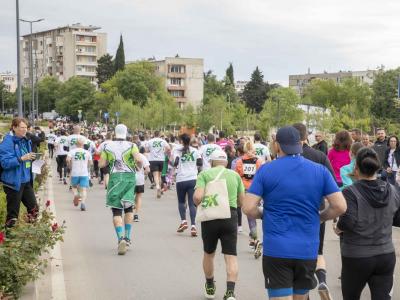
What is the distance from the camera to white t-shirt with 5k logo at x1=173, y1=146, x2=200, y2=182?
1342cm

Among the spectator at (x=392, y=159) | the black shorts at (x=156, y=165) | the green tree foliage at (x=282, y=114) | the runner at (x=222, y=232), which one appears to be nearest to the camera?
the runner at (x=222, y=232)

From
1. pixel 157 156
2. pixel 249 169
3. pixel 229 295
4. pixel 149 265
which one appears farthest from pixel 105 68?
pixel 229 295

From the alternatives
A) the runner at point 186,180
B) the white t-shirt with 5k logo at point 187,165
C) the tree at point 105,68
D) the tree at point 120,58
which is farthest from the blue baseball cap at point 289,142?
the tree at point 105,68

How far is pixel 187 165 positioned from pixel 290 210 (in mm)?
8238

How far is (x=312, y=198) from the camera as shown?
5.41 m

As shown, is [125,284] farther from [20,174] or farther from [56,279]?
[20,174]

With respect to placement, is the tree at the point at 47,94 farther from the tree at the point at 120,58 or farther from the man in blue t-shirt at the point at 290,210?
the man in blue t-shirt at the point at 290,210

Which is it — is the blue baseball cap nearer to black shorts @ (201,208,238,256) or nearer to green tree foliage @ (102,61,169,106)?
black shorts @ (201,208,238,256)

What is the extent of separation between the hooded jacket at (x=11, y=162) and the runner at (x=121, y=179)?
129cm

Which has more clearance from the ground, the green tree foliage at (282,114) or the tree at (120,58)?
the tree at (120,58)

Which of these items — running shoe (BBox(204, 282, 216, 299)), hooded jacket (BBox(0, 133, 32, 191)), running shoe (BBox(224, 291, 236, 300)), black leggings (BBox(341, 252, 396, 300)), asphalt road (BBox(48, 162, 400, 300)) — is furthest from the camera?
hooded jacket (BBox(0, 133, 32, 191))

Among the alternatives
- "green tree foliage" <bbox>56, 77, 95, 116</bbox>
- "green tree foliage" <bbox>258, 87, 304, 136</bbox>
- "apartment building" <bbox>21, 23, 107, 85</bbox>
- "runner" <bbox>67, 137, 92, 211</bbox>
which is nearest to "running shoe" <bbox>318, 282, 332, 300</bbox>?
"runner" <bbox>67, 137, 92, 211</bbox>

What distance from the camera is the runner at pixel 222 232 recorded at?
25.9ft

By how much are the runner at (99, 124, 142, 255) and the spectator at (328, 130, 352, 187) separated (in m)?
2.92
